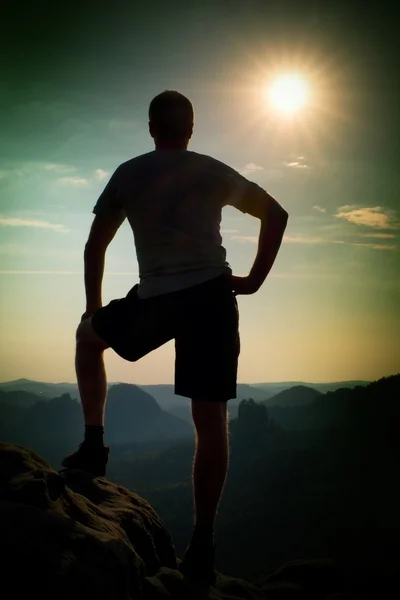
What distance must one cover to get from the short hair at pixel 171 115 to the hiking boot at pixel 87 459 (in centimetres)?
302

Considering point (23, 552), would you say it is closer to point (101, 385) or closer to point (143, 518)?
point (101, 385)

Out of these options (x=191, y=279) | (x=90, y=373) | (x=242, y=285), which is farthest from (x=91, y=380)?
(x=242, y=285)

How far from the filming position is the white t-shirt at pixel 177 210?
401cm

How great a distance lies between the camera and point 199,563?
4.34m

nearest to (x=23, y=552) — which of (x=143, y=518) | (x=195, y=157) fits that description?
(x=143, y=518)

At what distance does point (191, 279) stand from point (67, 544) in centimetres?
210

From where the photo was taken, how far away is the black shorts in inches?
157

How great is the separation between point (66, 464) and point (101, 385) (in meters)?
1.00

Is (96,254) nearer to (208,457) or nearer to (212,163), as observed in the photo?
(212,163)

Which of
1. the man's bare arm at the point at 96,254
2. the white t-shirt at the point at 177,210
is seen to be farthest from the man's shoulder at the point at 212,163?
the man's bare arm at the point at 96,254

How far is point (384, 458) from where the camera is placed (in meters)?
144

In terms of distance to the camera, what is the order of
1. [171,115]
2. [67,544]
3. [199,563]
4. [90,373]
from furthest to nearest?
[90,373] → [199,563] → [171,115] → [67,544]

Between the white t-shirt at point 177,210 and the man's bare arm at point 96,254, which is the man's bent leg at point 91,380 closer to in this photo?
the man's bare arm at point 96,254

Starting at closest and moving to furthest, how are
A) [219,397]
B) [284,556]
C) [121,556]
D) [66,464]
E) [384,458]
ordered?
[121,556] → [219,397] → [66,464] → [284,556] → [384,458]
